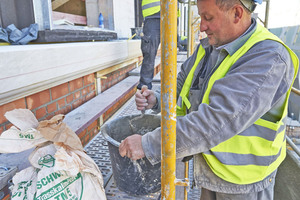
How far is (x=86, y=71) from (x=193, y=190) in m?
1.76

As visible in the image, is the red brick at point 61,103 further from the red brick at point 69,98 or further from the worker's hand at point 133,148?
the worker's hand at point 133,148

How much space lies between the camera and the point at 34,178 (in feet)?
→ 4.89

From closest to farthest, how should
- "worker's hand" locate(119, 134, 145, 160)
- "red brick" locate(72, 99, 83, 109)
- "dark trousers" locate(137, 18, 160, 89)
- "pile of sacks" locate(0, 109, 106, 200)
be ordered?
"worker's hand" locate(119, 134, 145, 160), "pile of sacks" locate(0, 109, 106, 200), "red brick" locate(72, 99, 83, 109), "dark trousers" locate(137, 18, 160, 89)

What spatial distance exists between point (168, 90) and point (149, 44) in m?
3.23

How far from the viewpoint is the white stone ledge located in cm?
167

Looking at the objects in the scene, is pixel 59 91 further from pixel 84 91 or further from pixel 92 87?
pixel 92 87

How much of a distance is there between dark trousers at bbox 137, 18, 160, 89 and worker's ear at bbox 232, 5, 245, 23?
2.79 metres

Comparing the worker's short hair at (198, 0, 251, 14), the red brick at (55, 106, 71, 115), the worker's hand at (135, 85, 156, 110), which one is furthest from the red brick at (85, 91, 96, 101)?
the worker's short hair at (198, 0, 251, 14)

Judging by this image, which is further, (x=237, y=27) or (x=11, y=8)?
(x=11, y=8)

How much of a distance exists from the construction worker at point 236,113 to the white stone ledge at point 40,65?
3.37ft

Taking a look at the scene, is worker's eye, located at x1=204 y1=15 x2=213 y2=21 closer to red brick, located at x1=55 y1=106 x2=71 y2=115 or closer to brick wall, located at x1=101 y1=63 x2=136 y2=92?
red brick, located at x1=55 y1=106 x2=71 y2=115

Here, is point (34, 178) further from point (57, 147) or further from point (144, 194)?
point (144, 194)

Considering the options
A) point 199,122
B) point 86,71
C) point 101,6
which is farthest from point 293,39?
point 199,122

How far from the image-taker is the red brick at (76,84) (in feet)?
8.84
